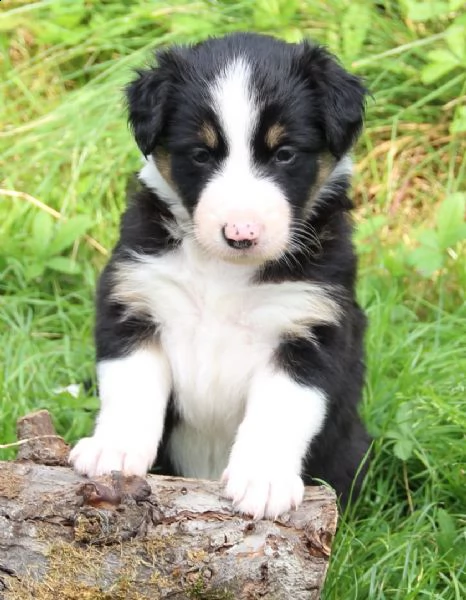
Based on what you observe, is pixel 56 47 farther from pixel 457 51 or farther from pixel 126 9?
pixel 457 51

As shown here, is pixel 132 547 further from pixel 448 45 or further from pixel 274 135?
pixel 448 45

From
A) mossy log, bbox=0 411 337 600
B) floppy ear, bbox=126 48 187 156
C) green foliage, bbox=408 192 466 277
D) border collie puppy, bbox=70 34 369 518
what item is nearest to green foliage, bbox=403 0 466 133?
green foliage, bbox=408 192 466 277

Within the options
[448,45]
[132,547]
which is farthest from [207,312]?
[448,45]

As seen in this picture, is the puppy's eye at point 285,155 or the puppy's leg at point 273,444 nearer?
the puppy's leg at point 273,444

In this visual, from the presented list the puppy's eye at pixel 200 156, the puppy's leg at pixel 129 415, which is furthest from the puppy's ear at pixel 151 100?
the puppy's leg at pixel 129 415

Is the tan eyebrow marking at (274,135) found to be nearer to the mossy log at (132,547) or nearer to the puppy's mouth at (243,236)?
the puppy's mouth at (243,236)

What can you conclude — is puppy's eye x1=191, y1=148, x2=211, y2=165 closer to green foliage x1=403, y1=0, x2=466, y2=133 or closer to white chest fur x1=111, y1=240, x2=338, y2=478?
white chest fur x1=111, y1=240, x2=338, y2=478

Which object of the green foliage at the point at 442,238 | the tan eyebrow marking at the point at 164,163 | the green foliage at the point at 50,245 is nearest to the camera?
the tan eyebrow marking at the point at 164,163

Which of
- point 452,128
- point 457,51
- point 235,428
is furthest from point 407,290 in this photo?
point 235,428
